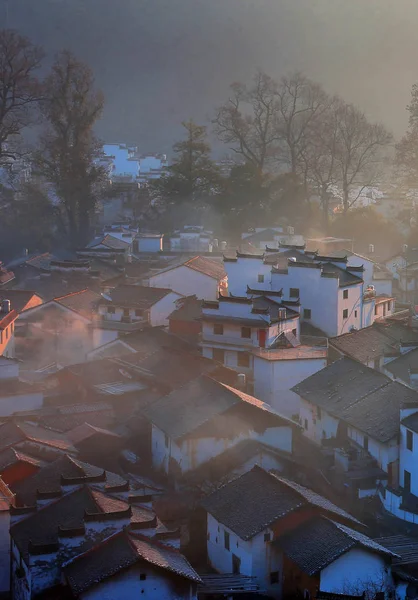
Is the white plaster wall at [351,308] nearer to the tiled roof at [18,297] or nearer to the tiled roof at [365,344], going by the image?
the tiled roof at [365,344]

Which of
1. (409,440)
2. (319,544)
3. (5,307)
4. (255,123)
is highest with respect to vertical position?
(255,123)

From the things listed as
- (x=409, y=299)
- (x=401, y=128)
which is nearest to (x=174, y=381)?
(x=409, y=299)

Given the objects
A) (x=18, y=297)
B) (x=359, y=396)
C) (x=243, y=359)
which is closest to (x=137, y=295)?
(x=18, y=297)

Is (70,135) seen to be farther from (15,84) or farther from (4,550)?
(4,550)

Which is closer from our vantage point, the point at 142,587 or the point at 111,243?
the point at 142,587

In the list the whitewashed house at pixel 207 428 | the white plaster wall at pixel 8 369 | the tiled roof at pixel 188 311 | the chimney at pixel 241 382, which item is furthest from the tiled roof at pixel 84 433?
the tiled roof at pixel 188 311
